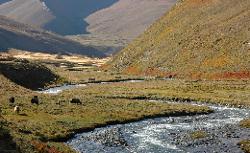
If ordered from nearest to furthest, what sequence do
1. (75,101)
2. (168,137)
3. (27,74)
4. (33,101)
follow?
(168,137), (33,101), (75,101), (27,74)

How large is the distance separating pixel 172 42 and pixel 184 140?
11853cm

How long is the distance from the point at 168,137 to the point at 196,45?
349ft

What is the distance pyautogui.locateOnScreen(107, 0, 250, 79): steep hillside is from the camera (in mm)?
143750

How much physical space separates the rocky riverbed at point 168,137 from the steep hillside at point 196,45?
221ft

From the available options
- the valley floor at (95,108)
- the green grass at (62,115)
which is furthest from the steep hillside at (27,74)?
the green grass at (62,115)

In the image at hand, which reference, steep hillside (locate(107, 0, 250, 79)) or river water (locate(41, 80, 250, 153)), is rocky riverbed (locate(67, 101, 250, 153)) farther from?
steep hillside (locate(107, 0, 250, 79))

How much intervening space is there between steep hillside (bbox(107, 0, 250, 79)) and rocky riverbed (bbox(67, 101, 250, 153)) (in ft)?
221

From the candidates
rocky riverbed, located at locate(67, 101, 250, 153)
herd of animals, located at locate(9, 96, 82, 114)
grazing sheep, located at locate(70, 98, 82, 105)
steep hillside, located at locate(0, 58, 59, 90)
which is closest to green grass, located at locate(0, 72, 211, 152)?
herd of animals, located at locate(9, 96, 82, 114)

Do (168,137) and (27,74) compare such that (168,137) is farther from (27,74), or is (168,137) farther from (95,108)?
(27,74)

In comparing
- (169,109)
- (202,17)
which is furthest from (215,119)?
(202,17)

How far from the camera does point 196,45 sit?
16175 centimetres

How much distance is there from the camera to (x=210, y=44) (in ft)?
518

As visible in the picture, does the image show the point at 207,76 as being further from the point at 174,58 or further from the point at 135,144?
the point at 135,144

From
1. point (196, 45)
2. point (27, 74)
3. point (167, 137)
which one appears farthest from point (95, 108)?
point (196, 45)
